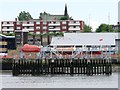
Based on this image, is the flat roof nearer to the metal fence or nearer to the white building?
the white building

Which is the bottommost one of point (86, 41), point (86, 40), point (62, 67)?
point (62, 67)

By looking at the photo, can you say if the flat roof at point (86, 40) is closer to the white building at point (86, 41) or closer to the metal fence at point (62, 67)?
the white building at point (86, 41)

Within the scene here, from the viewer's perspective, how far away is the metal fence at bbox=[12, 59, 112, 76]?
11950 cm

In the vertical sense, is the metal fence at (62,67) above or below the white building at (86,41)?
below

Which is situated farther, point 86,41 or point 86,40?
point 86,40

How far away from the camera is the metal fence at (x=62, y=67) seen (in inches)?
4705

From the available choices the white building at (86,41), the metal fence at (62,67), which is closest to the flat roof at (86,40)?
the white building at (86,41)

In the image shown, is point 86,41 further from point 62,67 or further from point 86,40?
point 62,67

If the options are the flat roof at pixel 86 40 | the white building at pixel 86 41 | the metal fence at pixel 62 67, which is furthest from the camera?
the flat roof at pixel 86 40

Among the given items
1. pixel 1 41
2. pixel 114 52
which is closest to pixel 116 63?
pixel 114 52

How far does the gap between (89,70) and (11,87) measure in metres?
31.2

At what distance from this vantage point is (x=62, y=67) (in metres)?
120

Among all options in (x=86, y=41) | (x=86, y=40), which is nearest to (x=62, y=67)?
(x=86, y=41)

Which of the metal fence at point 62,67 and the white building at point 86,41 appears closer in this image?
the metal fence at point 62,67
